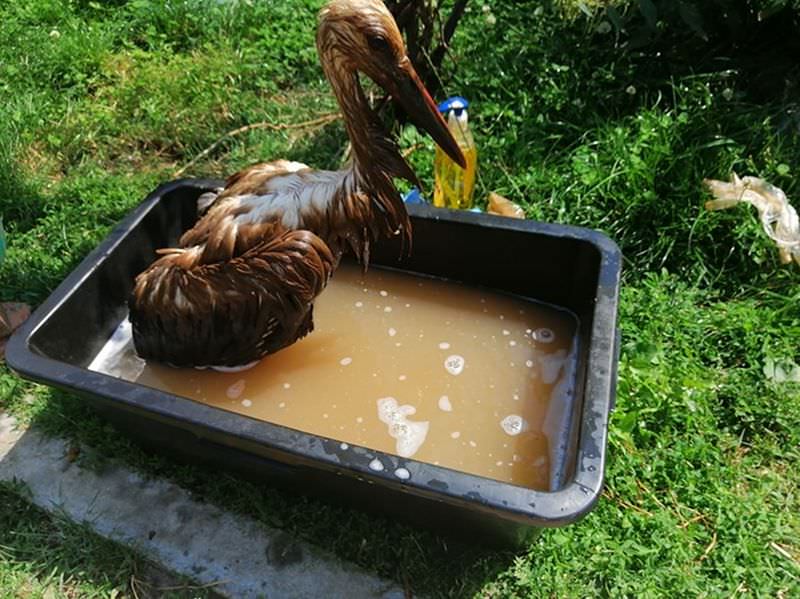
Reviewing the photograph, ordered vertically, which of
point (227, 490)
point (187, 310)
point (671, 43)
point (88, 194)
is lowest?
point (227, 490)

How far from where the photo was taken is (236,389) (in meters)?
2.67

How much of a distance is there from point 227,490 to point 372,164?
4.05 ft

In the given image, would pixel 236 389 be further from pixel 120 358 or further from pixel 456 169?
pixel 456 169

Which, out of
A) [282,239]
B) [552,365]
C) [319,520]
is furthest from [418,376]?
[282,239]

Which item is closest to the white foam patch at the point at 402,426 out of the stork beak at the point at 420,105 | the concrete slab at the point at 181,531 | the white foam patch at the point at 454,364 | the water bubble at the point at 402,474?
the white foam patch at the point at 454,364

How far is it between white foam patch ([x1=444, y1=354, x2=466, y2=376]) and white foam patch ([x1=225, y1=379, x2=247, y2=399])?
2.51ft

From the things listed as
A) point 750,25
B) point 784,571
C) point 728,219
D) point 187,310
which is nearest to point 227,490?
point 187,310

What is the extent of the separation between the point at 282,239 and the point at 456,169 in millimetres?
1277

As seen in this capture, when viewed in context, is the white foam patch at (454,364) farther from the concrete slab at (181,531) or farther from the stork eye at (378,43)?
the stork eye at (378,43)

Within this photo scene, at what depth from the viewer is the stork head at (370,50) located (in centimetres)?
212

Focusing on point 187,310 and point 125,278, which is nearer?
point 187,310

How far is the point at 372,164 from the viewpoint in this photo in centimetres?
241

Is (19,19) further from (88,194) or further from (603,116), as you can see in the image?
(603,116)

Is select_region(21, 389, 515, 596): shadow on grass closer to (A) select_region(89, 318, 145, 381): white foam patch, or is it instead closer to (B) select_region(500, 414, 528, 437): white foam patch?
(A) select_region(89, 318, 145, 381): white foam patch
